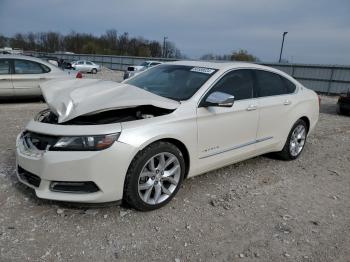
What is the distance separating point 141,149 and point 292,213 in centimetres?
181

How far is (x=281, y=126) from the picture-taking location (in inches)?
191

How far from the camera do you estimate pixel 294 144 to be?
5293 mm

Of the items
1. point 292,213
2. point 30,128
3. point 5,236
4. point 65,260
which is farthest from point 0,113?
point 292,213

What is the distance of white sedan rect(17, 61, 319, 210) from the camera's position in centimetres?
295

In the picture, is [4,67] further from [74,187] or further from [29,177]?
[74,187]

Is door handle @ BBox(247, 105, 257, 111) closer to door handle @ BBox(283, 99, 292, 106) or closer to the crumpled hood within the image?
door handle @ BBox(283, 99, 292, 106)

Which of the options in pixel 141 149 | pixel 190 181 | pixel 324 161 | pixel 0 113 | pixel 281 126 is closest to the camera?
pixel 141 149

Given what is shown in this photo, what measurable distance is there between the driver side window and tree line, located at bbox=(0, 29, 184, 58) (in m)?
62.7

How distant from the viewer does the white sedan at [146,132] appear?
9.68ft

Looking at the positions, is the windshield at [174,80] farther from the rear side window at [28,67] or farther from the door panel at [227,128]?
the rear side window at [28,67]

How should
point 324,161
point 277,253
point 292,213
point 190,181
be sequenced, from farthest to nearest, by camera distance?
1. point 324,161
2. point 190,181
3. point 292,213
4. point 277,253

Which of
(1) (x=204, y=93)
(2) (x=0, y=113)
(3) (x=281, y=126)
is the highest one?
(1) (x=204, y=93)

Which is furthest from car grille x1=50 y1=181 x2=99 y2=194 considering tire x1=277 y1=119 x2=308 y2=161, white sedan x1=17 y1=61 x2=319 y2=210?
tire x1=277 y1=119 x2=308 y2=161

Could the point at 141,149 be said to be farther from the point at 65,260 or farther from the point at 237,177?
the point at 237,177
